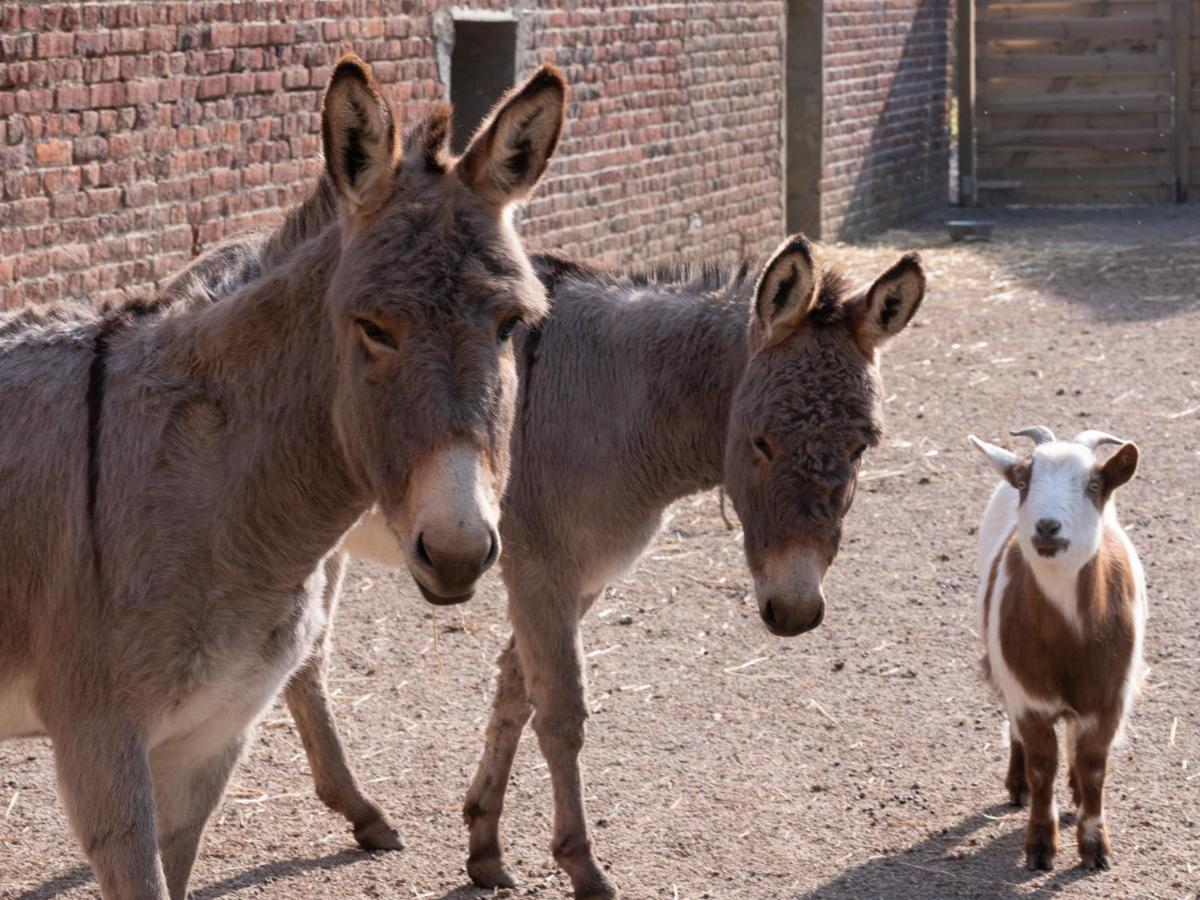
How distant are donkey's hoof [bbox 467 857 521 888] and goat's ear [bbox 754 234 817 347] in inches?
60.0

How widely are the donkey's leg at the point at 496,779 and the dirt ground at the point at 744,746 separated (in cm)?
7

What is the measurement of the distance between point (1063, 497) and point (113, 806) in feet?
8.55

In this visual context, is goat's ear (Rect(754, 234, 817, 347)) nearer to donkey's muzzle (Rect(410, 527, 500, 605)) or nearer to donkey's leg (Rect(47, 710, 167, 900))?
donkey's muzzle (Rect(410, 527, 500, 605))

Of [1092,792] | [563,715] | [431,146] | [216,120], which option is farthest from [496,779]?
[216,120]

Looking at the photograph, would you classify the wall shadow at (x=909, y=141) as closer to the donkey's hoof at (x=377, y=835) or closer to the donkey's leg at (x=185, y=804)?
the donkey's hoof at (x=377, y=835)

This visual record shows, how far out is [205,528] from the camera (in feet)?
9.58

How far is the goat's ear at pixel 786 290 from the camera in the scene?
3.77 m

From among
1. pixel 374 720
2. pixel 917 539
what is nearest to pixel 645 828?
pixel 374 720

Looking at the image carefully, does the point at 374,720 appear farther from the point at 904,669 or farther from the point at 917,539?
the point at 917,539

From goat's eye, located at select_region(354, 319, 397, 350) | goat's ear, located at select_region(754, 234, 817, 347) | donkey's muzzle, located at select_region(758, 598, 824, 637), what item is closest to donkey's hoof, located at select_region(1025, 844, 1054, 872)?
donkey's muzzle, located at select_region(758, 598, 824, 637)

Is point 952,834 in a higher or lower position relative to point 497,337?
lower

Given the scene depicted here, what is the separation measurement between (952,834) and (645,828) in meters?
0.84

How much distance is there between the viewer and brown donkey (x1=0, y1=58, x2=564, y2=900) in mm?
2664

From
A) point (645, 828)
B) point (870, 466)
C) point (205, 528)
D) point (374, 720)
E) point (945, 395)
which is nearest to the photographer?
point (205, 528)
